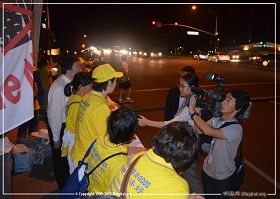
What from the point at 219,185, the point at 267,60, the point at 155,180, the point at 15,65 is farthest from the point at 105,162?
the point at 267,60

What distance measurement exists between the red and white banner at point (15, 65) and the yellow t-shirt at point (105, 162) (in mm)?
841

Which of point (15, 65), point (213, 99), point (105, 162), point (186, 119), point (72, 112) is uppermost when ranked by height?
point (15, 65)

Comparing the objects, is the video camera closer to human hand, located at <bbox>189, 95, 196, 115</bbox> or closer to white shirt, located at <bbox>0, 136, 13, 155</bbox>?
human hand, located at <bbox>189, 95, 196, 115</bbox>

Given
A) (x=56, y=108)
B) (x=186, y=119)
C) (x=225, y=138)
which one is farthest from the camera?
→ (x=56, y=108)

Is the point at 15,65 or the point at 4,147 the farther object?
the point at 4,147

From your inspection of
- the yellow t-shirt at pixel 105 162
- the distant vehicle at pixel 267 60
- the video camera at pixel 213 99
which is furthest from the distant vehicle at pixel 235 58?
the yellow t-shirt at pixel 105 162

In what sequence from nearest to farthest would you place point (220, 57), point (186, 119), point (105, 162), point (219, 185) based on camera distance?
point (105, 162), point (219, 185), point (186, 119), point (220, 57)

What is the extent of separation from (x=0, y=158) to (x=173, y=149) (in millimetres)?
1575

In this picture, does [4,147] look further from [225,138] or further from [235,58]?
[235,58]

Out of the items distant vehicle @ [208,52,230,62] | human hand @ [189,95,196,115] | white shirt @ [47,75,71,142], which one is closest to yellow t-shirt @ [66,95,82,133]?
white shirt @ [47,75,71,142]

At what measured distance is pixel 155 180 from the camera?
7.02 feet

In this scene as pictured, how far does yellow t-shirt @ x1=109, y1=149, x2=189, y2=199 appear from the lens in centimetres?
212

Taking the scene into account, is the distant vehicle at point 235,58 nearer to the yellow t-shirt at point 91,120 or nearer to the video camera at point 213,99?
the video camera at point 213,99

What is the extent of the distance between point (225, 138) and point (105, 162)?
1426mm
